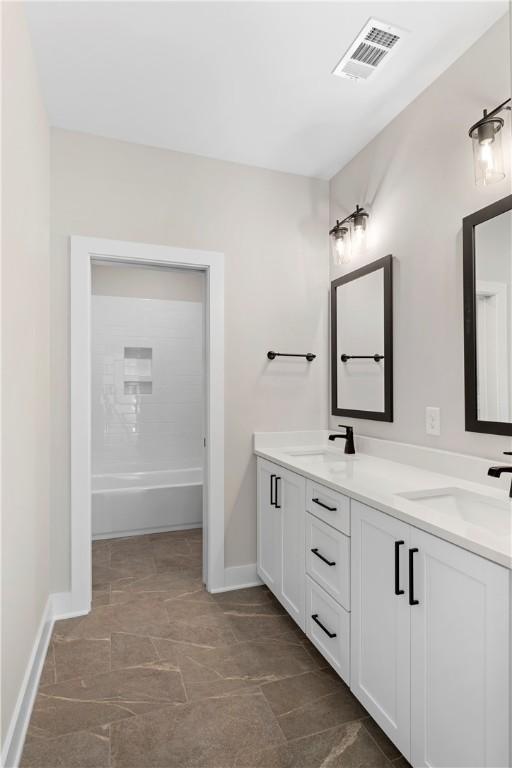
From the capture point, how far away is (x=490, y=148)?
1.69m

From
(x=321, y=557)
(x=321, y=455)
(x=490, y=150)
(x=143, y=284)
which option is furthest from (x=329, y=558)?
(x=143, y=284)

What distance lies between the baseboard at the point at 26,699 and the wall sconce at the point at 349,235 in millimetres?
2523

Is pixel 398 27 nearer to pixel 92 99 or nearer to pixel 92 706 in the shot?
pixel 92 99

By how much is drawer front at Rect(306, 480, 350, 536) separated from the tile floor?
68cm

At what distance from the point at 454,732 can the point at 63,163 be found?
297cm

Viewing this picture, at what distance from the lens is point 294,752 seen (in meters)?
1.52

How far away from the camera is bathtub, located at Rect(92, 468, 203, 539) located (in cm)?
370

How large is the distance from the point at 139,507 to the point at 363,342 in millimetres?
2366

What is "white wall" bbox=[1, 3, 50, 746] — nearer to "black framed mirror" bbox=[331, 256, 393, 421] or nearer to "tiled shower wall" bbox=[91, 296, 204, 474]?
"black framed mirror" bbox=[331, 256, 393, 421]

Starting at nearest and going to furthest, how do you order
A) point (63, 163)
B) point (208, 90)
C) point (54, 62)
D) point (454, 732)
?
point (454, 732), point (54, 62), point (208, 90), point (63, 163)

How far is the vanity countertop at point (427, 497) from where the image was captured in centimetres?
118

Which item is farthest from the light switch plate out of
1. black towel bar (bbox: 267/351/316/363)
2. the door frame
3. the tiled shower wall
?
the tiled shower wall

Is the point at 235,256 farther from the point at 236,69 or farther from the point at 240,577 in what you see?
the point at 240,577

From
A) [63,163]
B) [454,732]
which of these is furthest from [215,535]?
[63,163]
